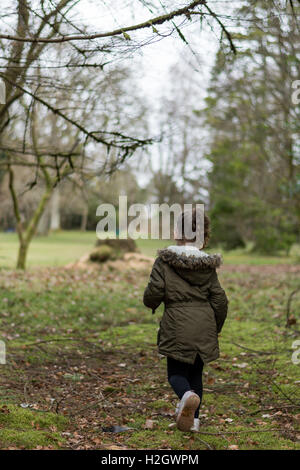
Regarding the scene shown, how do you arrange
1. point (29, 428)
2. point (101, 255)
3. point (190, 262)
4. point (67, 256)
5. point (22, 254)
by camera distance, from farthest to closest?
point (67, 256) → point (22, 254) → point (101, 255) → point (190, 262) → point (29, 428)

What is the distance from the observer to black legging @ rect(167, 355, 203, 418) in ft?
11.7

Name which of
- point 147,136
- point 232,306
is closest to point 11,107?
point 147,136

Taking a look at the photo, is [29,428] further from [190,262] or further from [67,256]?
[67,256]

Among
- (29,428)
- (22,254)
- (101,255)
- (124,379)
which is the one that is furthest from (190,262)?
(22,254)

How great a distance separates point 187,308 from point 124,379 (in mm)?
1752

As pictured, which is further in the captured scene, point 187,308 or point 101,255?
point 101,255

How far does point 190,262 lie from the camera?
3.58 metres

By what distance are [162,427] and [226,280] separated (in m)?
9.00

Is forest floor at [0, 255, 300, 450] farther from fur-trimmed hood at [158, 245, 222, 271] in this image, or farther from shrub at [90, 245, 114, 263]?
shrub at [90, 245, 114, 263]

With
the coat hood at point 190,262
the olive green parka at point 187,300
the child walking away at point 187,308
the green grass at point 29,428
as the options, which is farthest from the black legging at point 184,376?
the green grass at point 29,428

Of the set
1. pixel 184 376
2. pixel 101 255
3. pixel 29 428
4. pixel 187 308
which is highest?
pixel 187 308

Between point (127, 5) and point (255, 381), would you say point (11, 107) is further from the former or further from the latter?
point (255, 381)

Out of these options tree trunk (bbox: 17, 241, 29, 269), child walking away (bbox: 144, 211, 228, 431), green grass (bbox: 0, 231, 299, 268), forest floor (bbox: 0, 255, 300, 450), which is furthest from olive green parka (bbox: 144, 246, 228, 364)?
tree trunk (bbox: 17, 241, 29, 269)

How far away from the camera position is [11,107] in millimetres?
7285
